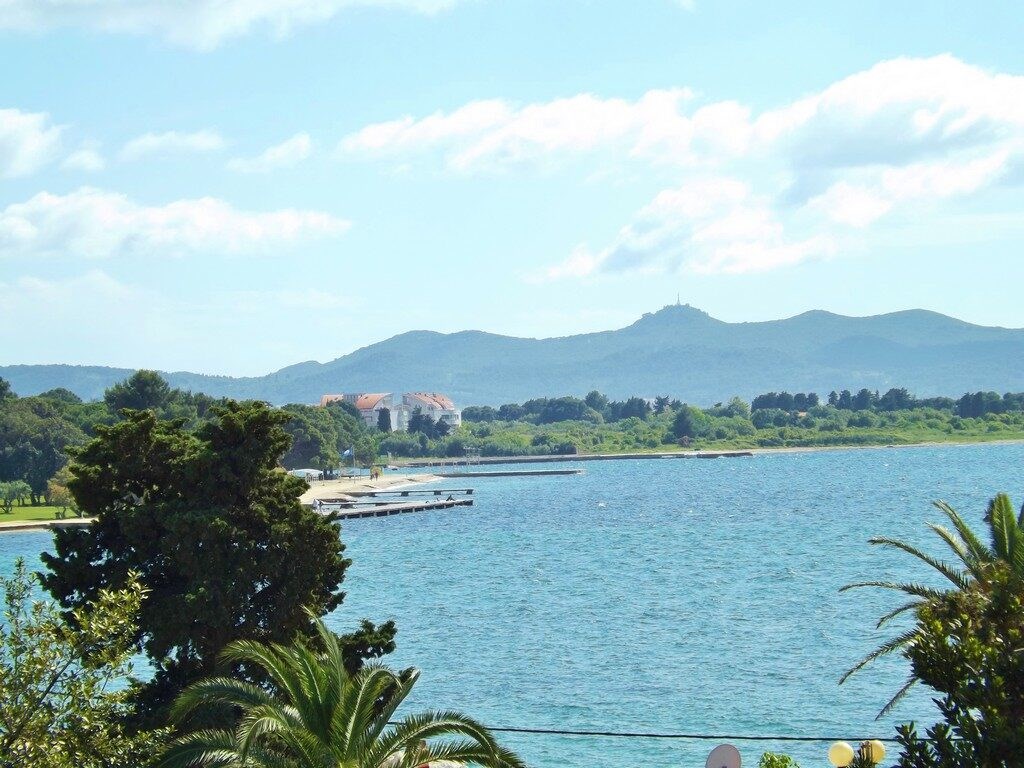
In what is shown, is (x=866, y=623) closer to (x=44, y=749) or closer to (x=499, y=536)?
(x=44, y=749)

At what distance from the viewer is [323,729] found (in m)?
16.1

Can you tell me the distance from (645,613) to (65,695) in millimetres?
40573

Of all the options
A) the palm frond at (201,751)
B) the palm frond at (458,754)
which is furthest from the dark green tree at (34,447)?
the palm frond at (458,754)

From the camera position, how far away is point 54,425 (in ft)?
395

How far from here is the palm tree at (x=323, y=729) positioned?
15.6 metres

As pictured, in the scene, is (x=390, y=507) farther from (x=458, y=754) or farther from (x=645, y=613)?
(x=458, y=754)

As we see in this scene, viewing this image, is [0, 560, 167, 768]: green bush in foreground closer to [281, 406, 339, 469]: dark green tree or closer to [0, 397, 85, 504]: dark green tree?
[0, 397, 85, 504]: dark green tree

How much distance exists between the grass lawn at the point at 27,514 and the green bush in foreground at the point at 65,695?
88454 millimetres

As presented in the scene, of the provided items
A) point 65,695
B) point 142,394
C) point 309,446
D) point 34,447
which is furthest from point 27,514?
point 65,695

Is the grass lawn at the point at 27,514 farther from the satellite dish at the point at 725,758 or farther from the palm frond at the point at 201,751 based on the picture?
the satellite dish at the point at 725,758

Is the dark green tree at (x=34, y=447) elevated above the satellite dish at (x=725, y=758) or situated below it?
above

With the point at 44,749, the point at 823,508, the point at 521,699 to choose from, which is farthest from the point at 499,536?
the point at 44,749

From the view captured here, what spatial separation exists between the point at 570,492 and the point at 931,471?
158ft

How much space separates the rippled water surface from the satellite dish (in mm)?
15526
